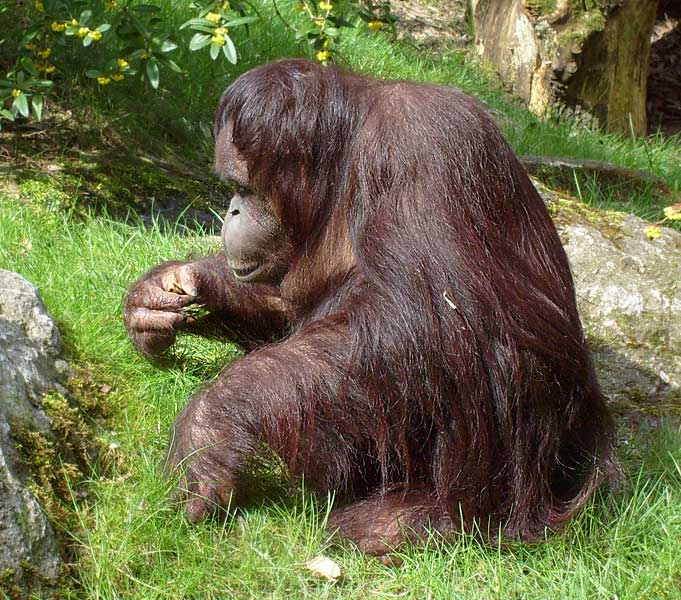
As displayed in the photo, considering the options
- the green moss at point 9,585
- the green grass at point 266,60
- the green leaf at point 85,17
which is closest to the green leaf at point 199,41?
the green leaf at point 85,17

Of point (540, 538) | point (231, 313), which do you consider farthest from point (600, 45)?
point (540, 538)

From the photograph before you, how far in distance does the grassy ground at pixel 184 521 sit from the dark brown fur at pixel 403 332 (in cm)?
11

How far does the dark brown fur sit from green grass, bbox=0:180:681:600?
0.09m

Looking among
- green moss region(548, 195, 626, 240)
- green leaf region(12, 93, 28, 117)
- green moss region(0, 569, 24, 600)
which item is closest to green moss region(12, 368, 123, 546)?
green moss region(0, 569, 24, 600)

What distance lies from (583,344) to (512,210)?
1.52 ft

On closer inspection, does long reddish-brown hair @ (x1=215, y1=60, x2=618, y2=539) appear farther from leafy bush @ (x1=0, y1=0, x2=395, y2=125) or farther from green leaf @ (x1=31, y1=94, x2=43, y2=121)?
green leaf @ (x1=31, y1=94, x2=43, y2=121)

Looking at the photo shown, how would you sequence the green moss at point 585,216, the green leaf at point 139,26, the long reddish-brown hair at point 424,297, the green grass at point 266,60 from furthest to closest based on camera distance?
the green grass at point 266,60
the green moss at point 585,216
the green leaf at point 139,26
the long reddish-brown hair at point 424,297

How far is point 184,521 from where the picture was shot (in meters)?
2.69

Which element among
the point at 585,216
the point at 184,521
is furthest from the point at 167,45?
the point at 184,521

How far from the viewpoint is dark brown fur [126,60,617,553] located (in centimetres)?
266

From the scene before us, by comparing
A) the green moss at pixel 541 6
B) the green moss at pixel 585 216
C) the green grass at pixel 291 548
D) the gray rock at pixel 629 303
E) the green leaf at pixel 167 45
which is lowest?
the green grass at pixel 291 548

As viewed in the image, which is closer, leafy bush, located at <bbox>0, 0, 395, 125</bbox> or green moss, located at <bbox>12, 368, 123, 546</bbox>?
green moss, located at <bbox>12, 368, 123, 546</bbox>

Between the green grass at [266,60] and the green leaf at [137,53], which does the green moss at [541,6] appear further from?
the green leaf at [137,53]

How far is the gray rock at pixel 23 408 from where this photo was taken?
231 centimetres
